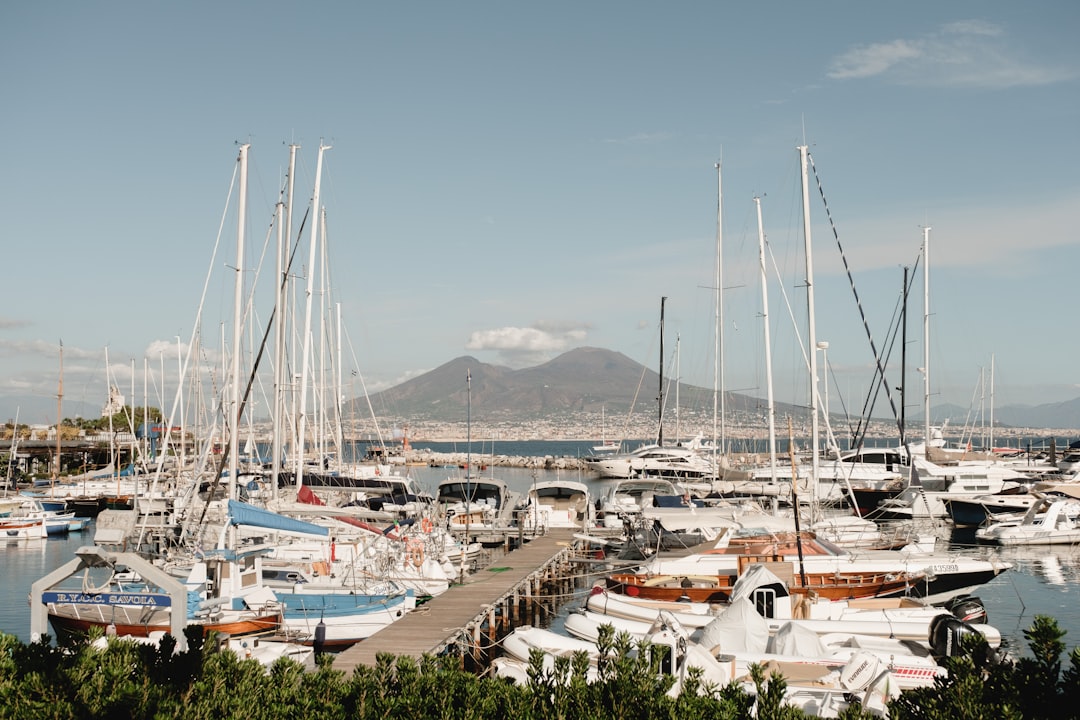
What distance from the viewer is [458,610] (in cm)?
2455

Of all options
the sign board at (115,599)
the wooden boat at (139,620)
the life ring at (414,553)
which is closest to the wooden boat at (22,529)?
the wooden boat at (139,620)

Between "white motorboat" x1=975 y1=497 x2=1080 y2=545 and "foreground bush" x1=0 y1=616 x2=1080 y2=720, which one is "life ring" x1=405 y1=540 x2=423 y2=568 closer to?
"foreground bush" x1=0 y1=616 x2=1080 y2=720

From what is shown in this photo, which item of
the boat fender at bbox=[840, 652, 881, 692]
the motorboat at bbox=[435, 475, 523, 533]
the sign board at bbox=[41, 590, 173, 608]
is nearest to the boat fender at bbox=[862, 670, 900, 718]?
the boat fender at bbox=[840, 652, 881, 692]

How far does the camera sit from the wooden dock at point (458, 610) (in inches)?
807

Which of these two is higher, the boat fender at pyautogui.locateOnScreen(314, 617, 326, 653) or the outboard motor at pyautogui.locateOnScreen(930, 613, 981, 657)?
the outboard motor at pyautogui.locateOnScreen(930, 613, 981, 657)

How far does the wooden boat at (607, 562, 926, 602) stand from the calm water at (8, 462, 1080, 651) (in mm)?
3547

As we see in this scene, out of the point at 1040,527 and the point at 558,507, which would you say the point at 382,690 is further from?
the point at 1040,527

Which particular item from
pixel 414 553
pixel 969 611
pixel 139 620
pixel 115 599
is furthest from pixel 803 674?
pixel 115 599

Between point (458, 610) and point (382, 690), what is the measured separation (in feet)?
40.8

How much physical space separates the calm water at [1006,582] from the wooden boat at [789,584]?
3.55 metres

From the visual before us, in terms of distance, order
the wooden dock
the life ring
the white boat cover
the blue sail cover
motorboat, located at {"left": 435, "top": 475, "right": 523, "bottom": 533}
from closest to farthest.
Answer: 1. the white boat cover
2. the wooden dock
3. the blue sail cover
4. the life ring
5. motorboat, located at {"left": 435, "top": 475, "right": 523, "bottom": 533}

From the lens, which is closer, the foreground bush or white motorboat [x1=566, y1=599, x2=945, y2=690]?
the foreground bush

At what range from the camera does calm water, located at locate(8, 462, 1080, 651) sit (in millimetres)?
30797

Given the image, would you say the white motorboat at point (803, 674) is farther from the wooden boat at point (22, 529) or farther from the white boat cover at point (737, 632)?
the wooden boat at point (22, 529)
